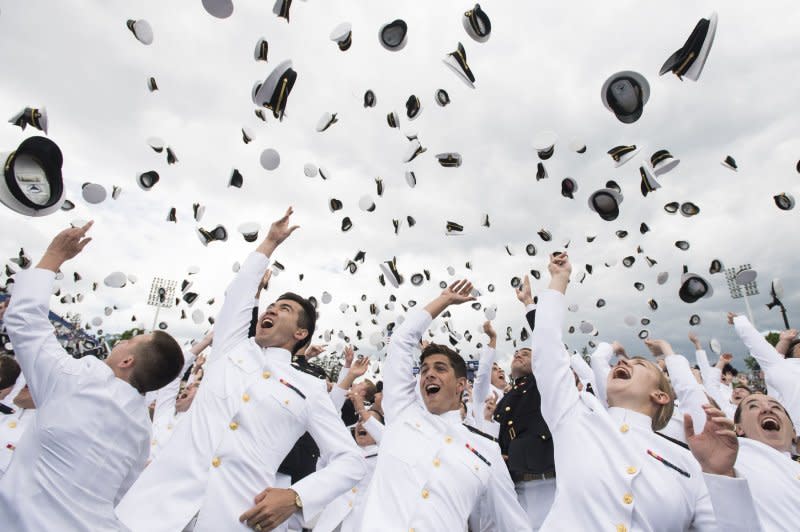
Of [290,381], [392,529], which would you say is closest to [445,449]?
[392,529]

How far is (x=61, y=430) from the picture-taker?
2.80m

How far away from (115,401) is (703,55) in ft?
22.9

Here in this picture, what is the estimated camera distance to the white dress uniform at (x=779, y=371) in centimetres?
554

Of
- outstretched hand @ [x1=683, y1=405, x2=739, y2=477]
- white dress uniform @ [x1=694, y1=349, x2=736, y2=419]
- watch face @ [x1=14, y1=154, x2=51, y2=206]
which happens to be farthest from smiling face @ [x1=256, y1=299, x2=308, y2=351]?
white dress uniform @ [x1=694, y1=349, x2=736, y2=419]

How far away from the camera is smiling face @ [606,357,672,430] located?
3.16 metres

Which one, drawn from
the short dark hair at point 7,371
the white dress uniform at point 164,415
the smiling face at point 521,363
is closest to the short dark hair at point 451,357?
the smiling face at point 521,363

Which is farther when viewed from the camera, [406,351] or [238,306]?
[406,351]

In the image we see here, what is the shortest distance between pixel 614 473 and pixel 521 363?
3.69 m

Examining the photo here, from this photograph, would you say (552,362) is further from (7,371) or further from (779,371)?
(7,371)

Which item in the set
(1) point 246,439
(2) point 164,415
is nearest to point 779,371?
(1) point 246,439

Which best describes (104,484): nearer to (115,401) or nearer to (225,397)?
(115,401)

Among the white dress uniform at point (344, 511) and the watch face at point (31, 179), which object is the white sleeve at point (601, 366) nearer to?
the white dress uniform at point (344, 511)

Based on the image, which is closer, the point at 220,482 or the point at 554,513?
the point at 554,513

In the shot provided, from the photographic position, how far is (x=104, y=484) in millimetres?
2977
